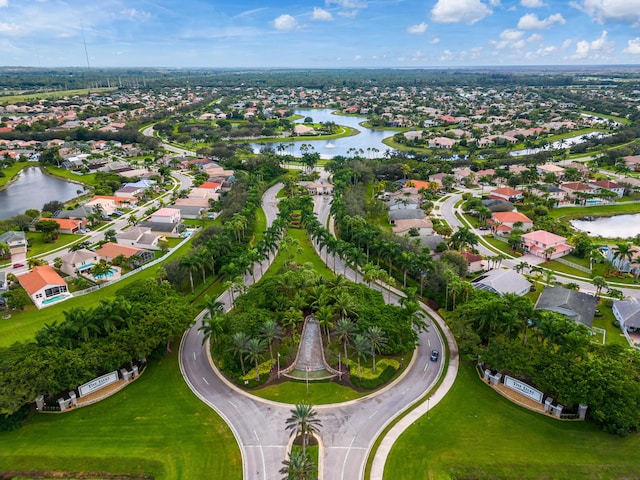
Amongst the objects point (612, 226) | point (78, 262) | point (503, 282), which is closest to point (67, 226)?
point (78, 262)

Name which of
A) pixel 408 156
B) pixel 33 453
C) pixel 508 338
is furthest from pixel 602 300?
pixel 408 156

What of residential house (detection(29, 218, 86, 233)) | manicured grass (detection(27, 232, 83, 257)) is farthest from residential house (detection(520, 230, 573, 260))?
residential house (detection(29, 218, 86, 233))

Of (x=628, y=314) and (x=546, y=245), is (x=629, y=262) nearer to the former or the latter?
(x=546, y=245)

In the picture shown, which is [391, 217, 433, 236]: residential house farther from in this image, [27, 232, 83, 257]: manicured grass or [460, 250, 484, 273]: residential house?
[27, 232, 83, 257]: manicured grass

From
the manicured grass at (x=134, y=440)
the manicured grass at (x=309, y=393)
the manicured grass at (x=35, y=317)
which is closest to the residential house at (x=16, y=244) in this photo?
the manicured grass at (x=35, y=317)

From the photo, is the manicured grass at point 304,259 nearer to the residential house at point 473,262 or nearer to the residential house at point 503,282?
the residential house at point 473,262

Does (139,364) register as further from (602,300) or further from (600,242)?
(600,242)

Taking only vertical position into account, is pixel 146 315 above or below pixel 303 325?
above
